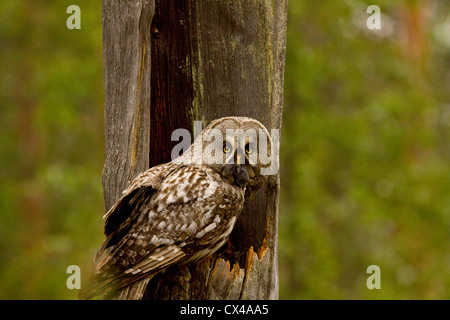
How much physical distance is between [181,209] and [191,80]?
0.96 metres

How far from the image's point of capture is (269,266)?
3830 millimetres

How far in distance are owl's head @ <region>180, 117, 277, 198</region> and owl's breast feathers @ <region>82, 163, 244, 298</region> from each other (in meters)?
0.17

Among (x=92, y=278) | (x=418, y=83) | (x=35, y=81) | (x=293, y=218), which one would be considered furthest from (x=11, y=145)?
(x=92, y=278)

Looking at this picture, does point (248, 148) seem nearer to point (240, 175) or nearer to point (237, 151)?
point (237, 151)

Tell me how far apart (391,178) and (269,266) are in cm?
627

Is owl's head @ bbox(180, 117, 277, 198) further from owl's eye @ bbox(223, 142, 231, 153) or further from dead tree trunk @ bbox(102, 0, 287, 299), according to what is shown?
dead tree trunk @ bbox(102, 0, 287, 299)

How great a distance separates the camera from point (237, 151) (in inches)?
153

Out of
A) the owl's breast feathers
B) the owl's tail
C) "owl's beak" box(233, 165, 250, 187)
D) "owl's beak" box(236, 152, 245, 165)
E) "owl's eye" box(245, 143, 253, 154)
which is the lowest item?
the owl's tail

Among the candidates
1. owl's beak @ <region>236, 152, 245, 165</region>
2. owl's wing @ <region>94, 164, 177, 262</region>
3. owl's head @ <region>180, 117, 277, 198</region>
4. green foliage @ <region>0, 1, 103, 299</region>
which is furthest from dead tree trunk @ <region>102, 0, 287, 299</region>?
green foliage @ <region>0, 1, 103, 299</region>

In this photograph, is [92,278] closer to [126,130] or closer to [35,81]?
[126,130]

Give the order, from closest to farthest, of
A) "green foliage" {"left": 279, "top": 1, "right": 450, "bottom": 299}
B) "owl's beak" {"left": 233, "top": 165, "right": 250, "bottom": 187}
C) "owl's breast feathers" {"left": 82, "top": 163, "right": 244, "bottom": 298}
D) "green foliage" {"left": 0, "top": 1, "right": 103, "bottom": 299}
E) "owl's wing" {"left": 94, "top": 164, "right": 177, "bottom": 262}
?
"owl's breast feathers" {"left": 82, "top": 163, "right": 244, "bottom": 298}
"owl's wing" {"left": 94, "top": 164, "right": 177, "bottom": 262}
"owl's beak" {"left": 233, "top": 165, "right": 250, "bottom": 187}
"green foliage" {"left": 279, "top": 1, "right": 450, "bottom": 299}
"green foliage" {"left": 0, "top": 1, "right": 103, "bottom": 299}

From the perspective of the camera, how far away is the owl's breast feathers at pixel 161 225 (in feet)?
11.3

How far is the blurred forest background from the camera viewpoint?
9023mm

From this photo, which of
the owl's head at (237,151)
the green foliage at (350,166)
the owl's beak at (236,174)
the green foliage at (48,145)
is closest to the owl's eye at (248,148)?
the owl's head at (237,151)
